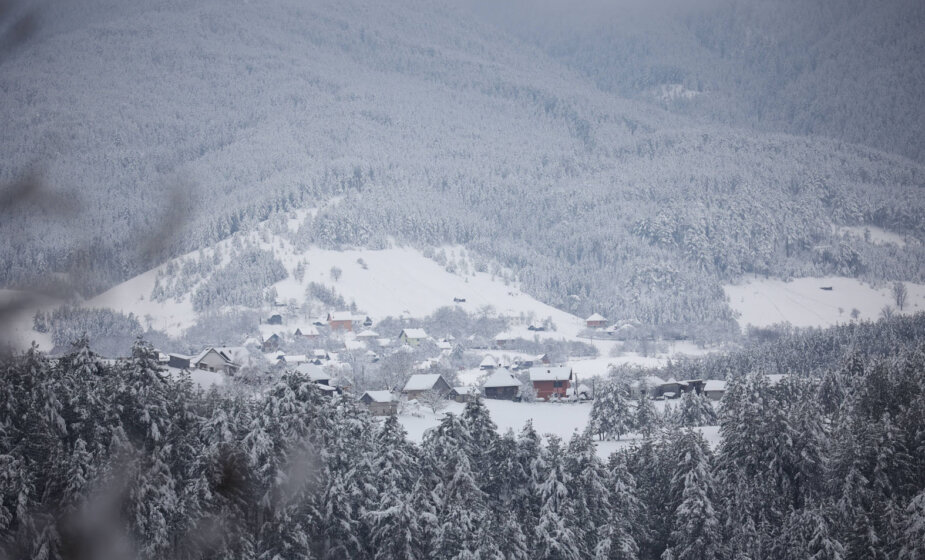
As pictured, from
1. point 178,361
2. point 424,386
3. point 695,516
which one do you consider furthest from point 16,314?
point 178,361

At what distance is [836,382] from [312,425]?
6268cm

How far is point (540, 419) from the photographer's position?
3725 inches

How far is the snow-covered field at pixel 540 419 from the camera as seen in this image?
81188mm

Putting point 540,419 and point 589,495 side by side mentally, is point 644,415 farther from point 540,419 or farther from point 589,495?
point 589,495

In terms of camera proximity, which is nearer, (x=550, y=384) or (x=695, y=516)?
(x=695, y=516)

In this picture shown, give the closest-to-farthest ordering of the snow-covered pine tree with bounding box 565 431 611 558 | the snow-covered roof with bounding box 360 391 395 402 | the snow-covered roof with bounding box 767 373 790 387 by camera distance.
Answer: the snow-covered pine tree with bounding box 565 431 611 558, the snow-covered roof with bounding box 767 373 790 387, the snow-covered roof with bounding box 360 391 395 402

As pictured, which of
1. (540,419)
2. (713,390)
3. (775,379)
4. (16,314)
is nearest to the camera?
(16,314)

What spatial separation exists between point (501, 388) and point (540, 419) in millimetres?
30369

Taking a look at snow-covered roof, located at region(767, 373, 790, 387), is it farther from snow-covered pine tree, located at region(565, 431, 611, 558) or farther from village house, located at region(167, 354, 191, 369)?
village house, located at region(167, 354, 191, 369)

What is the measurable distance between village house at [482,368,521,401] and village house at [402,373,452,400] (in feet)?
22.4

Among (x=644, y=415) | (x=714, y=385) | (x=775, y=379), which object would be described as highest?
(x=644, y=415)

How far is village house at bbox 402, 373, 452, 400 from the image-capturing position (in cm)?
11738

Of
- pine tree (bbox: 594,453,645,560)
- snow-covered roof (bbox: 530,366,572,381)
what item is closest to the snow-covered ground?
pine tree (bbox: 594,453,645,560)

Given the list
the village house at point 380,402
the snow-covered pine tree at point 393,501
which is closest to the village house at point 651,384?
the village house at point 380,402
